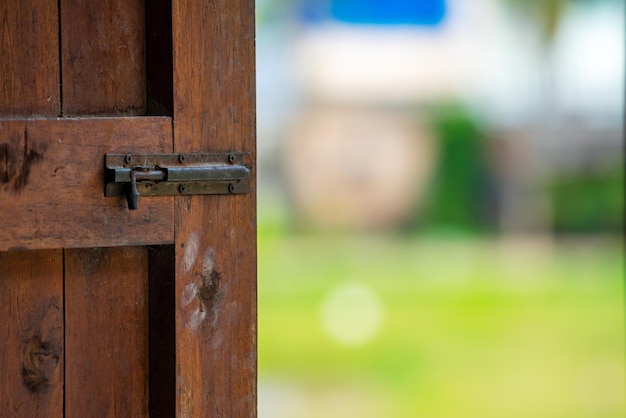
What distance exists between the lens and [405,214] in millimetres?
8633

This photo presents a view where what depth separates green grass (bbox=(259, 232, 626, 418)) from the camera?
4871 mm

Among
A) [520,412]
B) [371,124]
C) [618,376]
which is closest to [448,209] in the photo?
[371,124]

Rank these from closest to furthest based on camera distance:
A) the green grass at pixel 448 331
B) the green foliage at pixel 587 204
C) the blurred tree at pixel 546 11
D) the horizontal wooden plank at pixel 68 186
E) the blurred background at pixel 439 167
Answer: the horizontal wooden plank at pixel 68 186 < the green grass at pixel 448 331 < the blurred background at pixel 439 167 < the green foliage at pixel 587 204 < the blurred tree at pixel 546 11

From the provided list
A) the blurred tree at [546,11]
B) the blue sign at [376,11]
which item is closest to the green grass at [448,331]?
the blue sign at [376,11]

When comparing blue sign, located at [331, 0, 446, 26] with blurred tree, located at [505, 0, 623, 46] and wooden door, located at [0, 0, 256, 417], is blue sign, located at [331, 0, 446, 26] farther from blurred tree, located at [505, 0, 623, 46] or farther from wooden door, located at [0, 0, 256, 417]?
wooden door, located at [0, 0, 256, 417]

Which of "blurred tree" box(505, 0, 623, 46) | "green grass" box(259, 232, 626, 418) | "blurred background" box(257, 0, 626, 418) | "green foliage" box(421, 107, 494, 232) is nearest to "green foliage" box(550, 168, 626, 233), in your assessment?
"blurred background" box(257, 0, 626, 418)

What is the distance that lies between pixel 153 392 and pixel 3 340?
21cm

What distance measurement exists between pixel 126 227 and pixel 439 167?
782 centimetres

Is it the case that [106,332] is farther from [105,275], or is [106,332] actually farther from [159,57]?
[159,57]

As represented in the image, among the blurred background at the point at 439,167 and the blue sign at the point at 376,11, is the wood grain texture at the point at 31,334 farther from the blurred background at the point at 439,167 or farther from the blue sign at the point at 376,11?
the blue sign at the point at 376,11

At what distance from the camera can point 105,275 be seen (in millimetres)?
1256

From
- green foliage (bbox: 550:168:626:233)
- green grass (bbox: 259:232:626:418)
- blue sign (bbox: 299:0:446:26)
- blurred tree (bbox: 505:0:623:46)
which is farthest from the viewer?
blurred tree (bbox: 505:0:623:46)

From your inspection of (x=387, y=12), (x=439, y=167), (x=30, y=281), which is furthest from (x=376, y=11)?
(x=30, y=281)

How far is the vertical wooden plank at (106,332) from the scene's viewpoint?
124 centimetres
